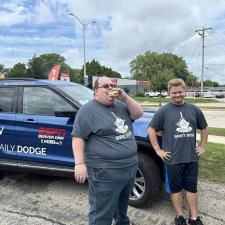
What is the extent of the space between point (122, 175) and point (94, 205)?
37 cm

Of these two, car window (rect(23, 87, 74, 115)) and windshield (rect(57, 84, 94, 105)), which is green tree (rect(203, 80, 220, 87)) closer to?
windshield (rect(57, 84, 94, 105))

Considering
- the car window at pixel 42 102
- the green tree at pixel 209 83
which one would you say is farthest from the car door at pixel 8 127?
the green tree at pixel 209 83

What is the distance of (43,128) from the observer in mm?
5320

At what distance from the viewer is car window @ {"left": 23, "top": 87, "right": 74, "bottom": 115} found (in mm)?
5363

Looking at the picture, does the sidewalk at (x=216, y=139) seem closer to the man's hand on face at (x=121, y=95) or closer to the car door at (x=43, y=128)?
the car door at (x=43, y=128)

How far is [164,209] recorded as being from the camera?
4918 millimetres

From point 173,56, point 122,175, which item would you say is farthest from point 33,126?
point 173,56

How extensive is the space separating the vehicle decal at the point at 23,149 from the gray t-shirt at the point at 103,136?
7.01 ft

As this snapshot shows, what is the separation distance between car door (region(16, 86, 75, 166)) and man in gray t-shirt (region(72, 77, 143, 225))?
1.80 meters

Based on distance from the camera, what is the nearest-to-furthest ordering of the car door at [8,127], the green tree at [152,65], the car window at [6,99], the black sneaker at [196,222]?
the black sneaker at [196,222] < the car door at [8,127] < the car window at [6,99] < the green tree at [152,65]

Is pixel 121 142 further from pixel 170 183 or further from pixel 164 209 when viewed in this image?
pixel 164 209

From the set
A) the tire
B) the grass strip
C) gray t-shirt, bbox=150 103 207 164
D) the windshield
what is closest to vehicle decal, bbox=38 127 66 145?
the windshield

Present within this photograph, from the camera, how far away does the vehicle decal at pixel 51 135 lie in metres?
5.18

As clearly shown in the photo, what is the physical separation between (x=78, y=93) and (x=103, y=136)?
7.91 feet
